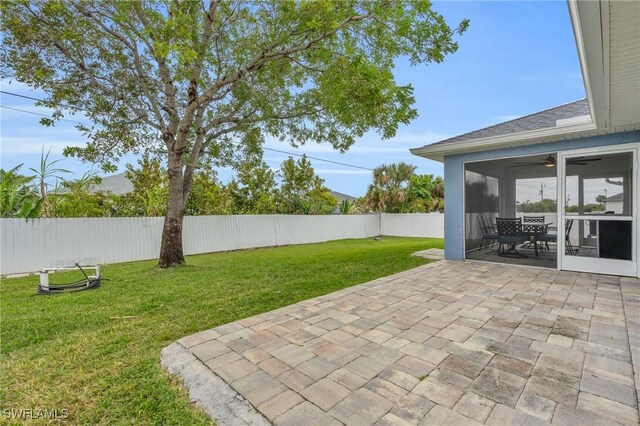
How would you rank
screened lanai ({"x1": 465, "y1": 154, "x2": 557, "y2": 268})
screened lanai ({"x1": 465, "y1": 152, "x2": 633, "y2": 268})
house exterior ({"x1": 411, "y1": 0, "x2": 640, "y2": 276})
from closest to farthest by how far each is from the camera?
house exterior ({"x1": 411, "y1": 0, "x2": 640, "y2": 276}) < screened lanai ({"x1": 465, "y1": 152, "x2": 633, "y2": 268}) < screened lanai ({"x1": 465, "y1": 154, "x2": 557, "y2": 268})

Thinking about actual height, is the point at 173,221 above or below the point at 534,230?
above

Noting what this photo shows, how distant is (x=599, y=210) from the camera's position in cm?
650

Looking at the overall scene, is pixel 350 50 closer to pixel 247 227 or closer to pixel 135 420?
pixel 135 420

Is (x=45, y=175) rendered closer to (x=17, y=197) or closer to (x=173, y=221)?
(x=17, y=197)

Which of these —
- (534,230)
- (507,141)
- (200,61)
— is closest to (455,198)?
(507,141)

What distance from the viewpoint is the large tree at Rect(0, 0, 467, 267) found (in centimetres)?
623

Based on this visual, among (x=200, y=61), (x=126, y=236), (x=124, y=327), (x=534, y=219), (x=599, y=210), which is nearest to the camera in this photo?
(x=124, y=327)

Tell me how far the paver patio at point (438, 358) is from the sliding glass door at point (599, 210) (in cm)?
157

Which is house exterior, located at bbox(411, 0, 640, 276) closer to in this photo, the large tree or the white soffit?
the white soffit

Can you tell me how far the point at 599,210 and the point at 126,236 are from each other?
41.3ft

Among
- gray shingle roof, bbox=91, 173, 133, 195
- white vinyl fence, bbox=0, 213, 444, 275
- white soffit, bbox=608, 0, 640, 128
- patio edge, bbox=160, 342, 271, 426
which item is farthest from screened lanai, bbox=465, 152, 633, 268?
gray shingle roof, bbox=91, 173, 133, 195

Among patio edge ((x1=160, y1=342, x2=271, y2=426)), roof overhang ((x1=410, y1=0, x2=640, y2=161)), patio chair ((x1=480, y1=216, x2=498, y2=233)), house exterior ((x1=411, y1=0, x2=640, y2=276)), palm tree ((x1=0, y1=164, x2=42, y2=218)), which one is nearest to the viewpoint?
patio edge ((x1=160, y1=342, x2=271, y2=426))

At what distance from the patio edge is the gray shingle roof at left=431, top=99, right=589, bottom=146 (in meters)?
7.04

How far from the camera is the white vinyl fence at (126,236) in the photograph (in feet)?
24.9
